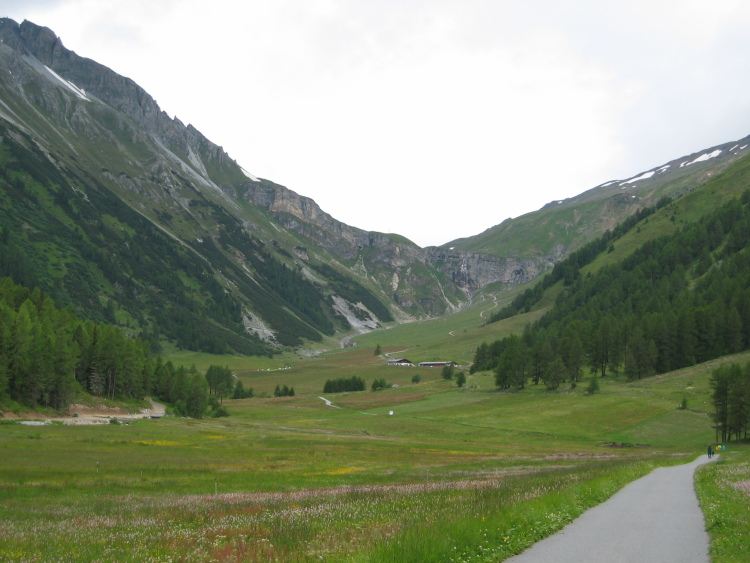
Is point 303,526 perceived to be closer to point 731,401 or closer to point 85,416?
point 731,401

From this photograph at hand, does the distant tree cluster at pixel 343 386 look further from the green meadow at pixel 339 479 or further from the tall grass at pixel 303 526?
the tall grass at pixel 303 526

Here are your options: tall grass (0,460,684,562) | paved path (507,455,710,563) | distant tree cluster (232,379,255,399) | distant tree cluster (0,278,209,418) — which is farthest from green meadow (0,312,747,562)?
distant tree cluster (232,379,255,399)

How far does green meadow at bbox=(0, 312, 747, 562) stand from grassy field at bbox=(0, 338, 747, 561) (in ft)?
0.33

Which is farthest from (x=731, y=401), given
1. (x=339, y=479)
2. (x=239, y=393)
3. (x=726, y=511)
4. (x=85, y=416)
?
(x=239, y=393)

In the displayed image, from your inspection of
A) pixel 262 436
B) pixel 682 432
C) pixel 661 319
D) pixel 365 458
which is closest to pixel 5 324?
pixel 262 436

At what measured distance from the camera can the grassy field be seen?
43.1 feet

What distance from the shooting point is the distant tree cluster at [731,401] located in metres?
64.6

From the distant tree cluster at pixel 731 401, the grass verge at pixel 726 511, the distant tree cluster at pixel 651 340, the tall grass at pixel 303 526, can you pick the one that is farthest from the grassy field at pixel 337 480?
the distant tree cluster at pixel 651 340

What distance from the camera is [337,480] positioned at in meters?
34.8

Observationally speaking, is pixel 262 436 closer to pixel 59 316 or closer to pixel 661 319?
pixel 59 316

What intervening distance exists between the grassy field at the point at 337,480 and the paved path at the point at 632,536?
71 centimetres

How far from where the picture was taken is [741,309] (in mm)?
111688

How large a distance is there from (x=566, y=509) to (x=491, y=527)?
20.3 feet

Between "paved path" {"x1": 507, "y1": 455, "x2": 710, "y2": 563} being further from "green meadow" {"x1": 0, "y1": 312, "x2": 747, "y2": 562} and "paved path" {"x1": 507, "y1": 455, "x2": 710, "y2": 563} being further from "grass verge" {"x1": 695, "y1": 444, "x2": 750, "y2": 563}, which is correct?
"green meadow" {"x1": 0, "y1": 312, "x2": 747, "y2": 562}
